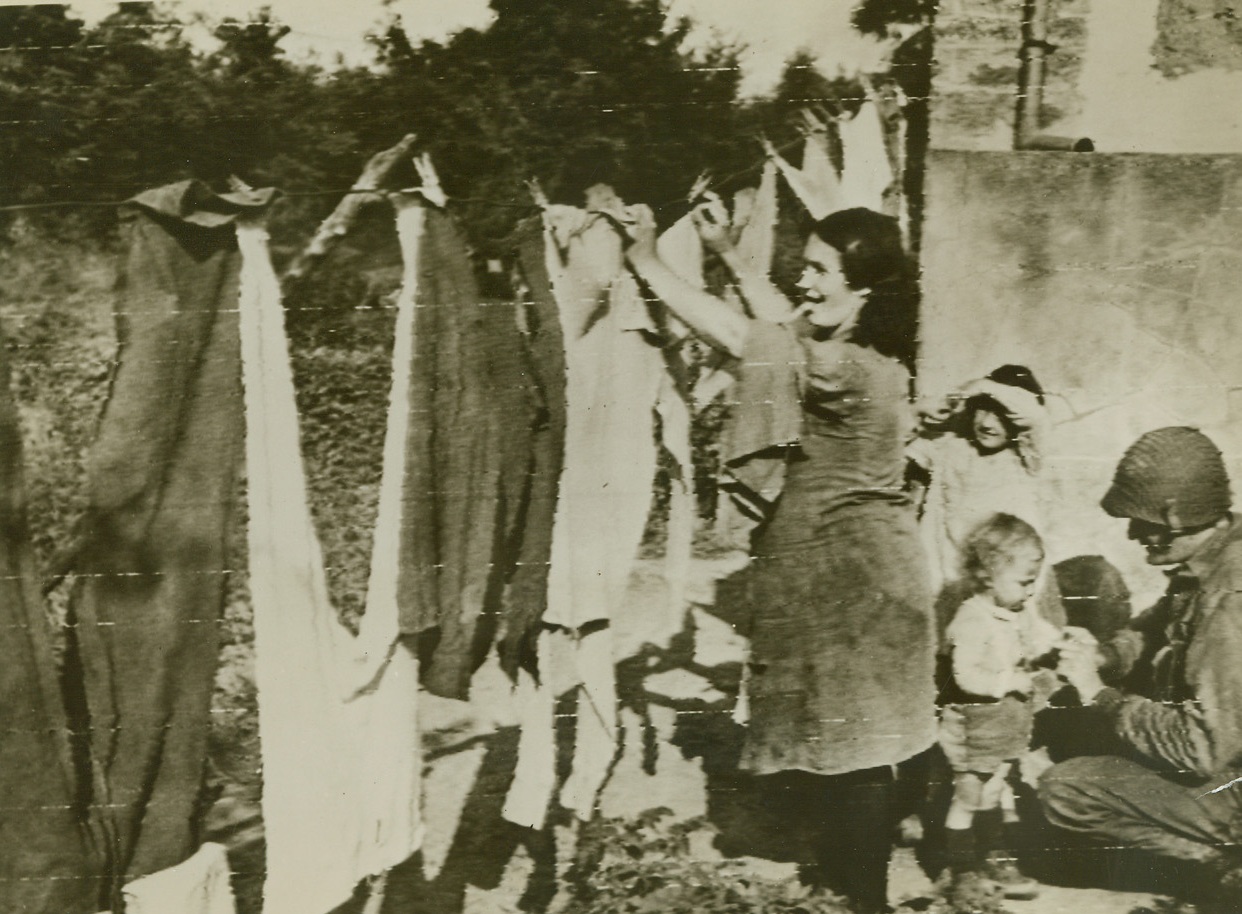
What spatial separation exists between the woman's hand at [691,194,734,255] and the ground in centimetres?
81

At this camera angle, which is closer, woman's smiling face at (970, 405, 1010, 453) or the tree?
the tree

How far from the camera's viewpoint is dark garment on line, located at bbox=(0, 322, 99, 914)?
2492mm

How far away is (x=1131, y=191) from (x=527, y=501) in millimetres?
1740

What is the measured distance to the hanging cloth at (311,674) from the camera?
8.24 feet

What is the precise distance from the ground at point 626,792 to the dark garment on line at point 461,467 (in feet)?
0.46

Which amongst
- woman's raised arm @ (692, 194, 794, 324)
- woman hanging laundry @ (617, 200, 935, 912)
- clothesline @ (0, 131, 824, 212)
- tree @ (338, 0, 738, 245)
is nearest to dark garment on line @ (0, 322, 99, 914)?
clothesline @ (0, 131, 824, 212)

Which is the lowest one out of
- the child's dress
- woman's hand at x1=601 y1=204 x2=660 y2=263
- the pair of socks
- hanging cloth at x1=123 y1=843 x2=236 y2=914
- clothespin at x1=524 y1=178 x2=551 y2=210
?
hanging cloth at x1=123 y1=843 x2=236 y2=914

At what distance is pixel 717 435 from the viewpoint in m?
2.56

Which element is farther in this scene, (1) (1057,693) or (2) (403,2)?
(1) (1057,693)

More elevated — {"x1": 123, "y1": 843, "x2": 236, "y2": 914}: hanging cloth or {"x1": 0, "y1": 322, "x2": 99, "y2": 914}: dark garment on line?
{"x1": 0, "y1": 322, "x2": 99, "y2": 914}: dark garment on line

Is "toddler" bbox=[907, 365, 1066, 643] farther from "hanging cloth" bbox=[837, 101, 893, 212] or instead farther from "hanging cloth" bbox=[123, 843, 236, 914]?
"hanging cloth" bbox=[123, 843, 236, 914]

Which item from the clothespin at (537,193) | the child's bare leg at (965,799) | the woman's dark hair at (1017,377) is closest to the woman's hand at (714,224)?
the clothespin at (537,193)

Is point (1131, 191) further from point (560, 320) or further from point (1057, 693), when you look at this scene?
point (560, 320)

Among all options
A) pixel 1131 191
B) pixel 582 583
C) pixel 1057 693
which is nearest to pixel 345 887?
pixel 582 583
